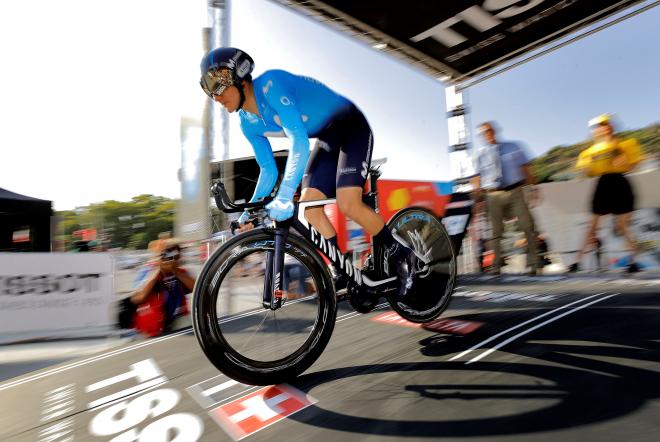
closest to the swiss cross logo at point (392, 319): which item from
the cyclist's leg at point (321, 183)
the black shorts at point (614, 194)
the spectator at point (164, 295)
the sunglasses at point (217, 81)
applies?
the cyclist's leg at point (321, 183)

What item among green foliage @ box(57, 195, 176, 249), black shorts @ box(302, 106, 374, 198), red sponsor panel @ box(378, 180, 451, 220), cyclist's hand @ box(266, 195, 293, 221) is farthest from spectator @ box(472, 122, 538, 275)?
green foliage @ box(57, 195, 176, 249)

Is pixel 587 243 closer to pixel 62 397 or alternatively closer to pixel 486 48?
pixel 486 48

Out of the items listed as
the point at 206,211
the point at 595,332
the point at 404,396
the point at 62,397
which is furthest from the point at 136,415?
the point at 206,211

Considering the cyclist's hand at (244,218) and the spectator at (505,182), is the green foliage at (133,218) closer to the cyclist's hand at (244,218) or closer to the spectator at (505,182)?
the spectator at (505,182)

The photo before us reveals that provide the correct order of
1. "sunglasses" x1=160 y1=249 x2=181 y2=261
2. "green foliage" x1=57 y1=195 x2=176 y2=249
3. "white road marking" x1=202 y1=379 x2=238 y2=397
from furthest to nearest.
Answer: "green foliage" x1=57 y1=195 x2=176 y2=249, "sunglasses" x1=160 y1=249 x2=181 y2=261, "white road marking" x1=202 y1=379 x2=238 y2=397

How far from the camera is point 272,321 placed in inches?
81.6

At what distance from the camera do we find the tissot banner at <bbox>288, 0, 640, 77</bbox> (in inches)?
298

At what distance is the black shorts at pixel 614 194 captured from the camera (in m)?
4.96

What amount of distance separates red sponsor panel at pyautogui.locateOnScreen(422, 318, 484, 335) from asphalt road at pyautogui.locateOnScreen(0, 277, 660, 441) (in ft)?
0.04

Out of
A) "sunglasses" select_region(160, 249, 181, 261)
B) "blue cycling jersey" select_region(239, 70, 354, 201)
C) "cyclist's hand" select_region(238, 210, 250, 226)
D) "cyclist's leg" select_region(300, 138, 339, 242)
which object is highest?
"blue cycling jersey" select_region(239, 70, 354, 201)

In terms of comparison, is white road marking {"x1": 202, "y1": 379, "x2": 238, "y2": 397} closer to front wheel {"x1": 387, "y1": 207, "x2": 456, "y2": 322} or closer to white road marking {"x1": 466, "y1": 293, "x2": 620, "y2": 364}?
front wheel {"x1": 387, "y1": 207, "x2": 456, "y2": 322}

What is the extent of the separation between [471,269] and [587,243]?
1.87 metres

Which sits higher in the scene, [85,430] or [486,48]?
[486,48]

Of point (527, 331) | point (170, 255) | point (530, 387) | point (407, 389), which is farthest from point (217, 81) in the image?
point (170, 255)
